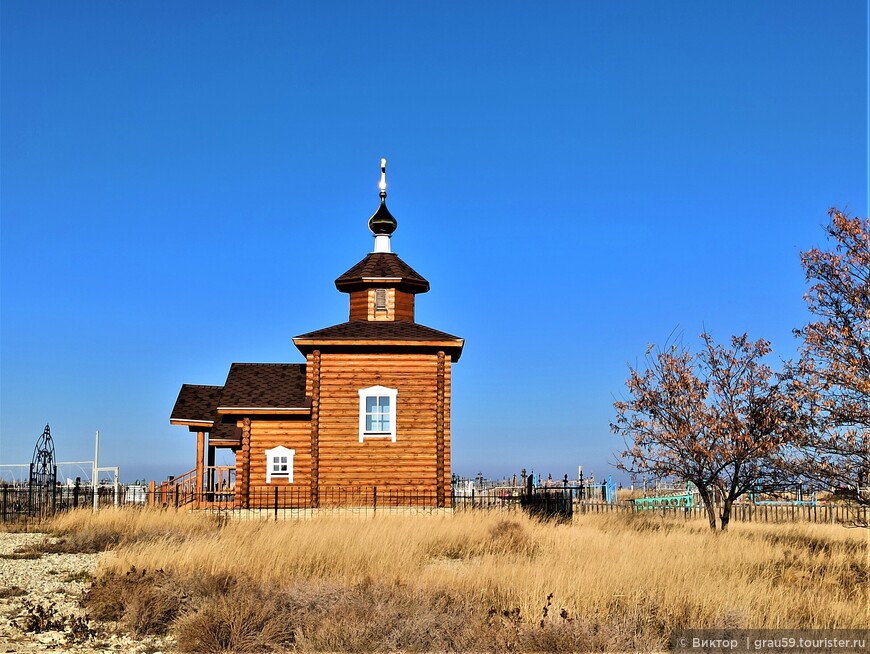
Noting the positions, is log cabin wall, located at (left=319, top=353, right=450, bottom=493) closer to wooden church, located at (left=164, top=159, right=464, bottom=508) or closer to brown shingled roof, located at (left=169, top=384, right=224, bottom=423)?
wooden church, located at (left=164, top=159, right=464, bottom=508)

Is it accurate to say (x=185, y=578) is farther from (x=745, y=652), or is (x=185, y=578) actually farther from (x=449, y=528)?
(x=449, y=528)

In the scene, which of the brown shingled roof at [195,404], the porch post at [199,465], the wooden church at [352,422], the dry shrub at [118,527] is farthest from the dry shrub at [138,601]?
the brown shingled roof at [195,404]

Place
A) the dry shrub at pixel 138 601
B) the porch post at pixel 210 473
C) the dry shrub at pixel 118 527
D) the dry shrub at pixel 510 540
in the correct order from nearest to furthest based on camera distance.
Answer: the dry shrub at pixel 138 601
the dry shrub at pixel 510 540
the dry shrub at pixel 118 527
the porch post at pixel 210 473

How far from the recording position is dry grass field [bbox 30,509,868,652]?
9.27 meters

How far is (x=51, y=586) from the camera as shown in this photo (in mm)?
12594

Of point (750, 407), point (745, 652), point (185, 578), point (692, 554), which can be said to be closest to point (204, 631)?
point (185, 578)

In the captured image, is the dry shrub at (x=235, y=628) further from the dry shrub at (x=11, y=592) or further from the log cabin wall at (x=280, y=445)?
the log cabin wall at (x=280, y=445)

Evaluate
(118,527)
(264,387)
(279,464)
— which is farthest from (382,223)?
(118,527)

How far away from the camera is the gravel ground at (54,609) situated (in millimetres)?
9398

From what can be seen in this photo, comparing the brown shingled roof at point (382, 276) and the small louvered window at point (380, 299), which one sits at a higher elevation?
the brown shingled roof at point (382, 276)

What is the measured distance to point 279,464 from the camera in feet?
83.0

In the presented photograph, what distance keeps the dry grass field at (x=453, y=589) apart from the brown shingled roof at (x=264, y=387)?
24.7 feet

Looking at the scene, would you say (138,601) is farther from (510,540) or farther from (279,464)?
(279,464)

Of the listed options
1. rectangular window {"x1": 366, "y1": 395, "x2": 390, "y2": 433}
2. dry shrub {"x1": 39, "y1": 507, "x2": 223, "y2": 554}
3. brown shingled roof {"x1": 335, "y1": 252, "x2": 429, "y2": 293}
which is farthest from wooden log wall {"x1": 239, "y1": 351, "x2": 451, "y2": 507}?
brown shingled roof {"x1": 335, "y1": 252, "x2": 429, "y2": 293}
